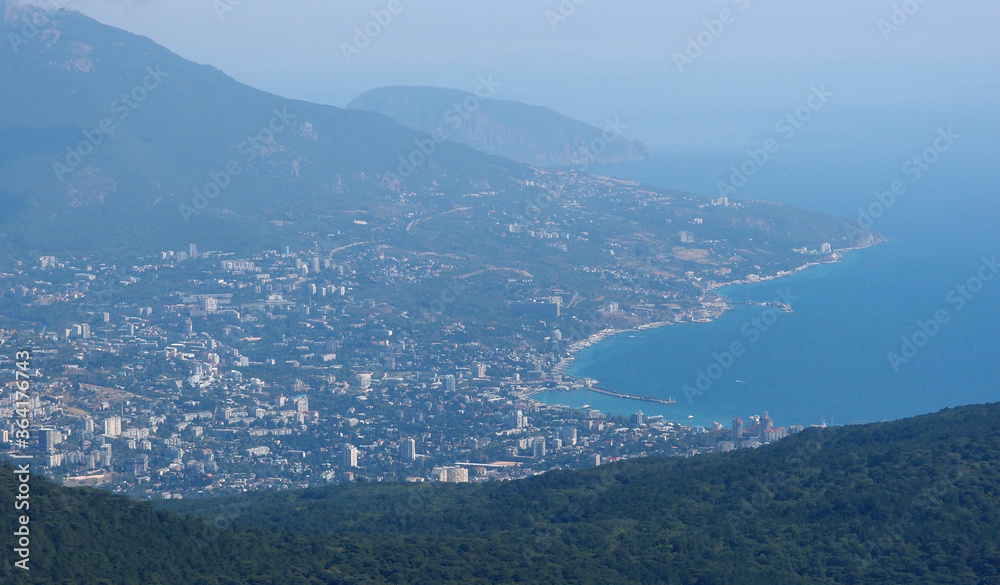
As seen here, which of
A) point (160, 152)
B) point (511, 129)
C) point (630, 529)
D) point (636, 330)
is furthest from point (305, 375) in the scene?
point (511, 129)

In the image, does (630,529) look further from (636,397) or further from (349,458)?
(636,397)

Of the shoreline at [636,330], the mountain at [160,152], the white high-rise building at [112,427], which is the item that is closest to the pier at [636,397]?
the shoreline at [636,330]

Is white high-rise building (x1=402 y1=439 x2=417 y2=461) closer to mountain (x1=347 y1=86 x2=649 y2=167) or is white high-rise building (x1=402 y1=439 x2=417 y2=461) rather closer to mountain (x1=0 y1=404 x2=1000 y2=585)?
mountain (x1=0 y1=404 x2=1000 y2=585)

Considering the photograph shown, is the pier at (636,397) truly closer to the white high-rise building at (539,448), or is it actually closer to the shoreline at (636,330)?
the shoreline at (636,330)

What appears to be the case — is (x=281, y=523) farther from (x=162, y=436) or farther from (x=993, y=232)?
(x=993, y=232)

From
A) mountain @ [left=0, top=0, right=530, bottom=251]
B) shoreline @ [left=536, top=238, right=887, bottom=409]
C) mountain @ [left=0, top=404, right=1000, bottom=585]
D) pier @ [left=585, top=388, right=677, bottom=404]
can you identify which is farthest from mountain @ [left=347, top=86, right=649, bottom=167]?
mountain @ [left=0, top=404, right=1000, bottom=585]

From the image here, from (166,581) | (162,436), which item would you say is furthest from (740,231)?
(166,581)
